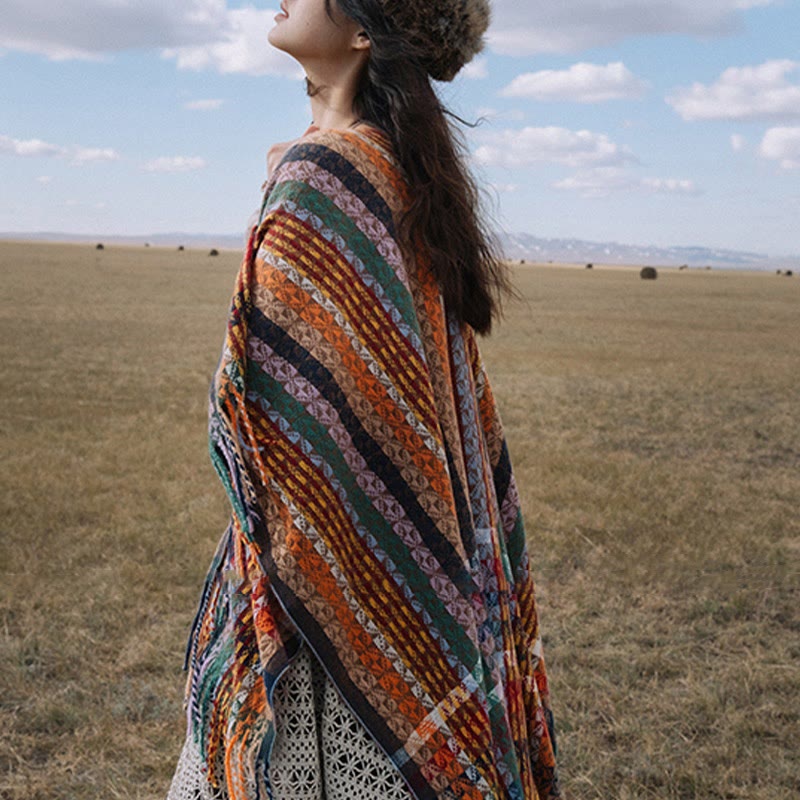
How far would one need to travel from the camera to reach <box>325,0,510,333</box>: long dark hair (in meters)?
1.70

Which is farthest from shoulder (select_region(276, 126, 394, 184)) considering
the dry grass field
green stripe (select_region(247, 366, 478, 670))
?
the dry grass field

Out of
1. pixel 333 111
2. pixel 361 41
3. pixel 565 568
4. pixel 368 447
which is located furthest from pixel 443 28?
pixel 565 568

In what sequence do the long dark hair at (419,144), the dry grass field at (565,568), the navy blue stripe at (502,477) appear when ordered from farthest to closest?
the dry grass field at (565,568), the navy blue stripe at (502,477), the long dark hair at (419,144)

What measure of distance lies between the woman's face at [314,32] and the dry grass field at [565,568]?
102 inches

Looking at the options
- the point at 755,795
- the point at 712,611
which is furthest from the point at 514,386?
the point at 755,795

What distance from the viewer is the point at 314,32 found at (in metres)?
1.73

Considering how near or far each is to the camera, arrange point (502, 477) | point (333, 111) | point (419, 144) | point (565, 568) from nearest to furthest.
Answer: point (419, 144)
point (333, 111)
point (502, 477)
point (565, 568)

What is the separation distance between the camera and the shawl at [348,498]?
5.13 ft

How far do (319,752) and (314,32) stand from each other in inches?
50.7

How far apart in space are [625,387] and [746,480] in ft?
15.0

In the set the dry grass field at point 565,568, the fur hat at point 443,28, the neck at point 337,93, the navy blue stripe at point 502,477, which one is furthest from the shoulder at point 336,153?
the dry grass field at point 565,568

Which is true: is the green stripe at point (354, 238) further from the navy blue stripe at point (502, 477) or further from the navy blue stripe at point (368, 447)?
the navy blue stripe at point (502, 477)

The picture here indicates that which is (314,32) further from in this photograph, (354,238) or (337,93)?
(354,238)

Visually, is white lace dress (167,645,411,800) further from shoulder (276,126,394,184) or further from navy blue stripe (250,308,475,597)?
shoulder (276,126,394,184)
